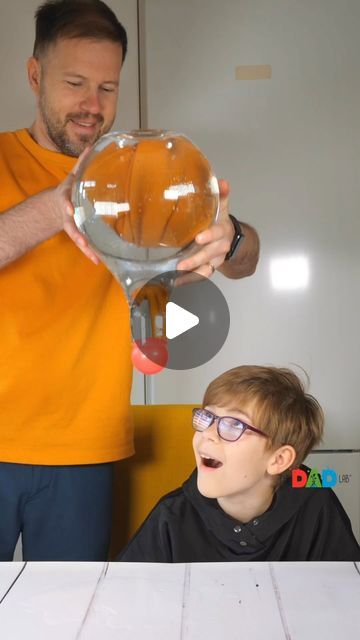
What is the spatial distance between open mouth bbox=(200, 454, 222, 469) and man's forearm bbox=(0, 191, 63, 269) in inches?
11.9

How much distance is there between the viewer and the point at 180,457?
98cm

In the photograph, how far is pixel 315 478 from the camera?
0.98m

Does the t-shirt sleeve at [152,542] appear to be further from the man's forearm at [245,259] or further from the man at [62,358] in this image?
the man's forearm at [245,259]

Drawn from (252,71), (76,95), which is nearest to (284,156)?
(252,71)

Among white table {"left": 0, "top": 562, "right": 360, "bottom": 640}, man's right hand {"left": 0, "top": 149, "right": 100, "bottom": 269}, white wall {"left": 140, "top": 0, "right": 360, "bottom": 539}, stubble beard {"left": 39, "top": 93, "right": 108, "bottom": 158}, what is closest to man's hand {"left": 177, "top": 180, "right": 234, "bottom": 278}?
man's right hand {"left": 0, "top": 149, "right": 100, "bottom": 269}

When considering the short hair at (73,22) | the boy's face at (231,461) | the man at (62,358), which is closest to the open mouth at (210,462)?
the boy's face at (231,461)

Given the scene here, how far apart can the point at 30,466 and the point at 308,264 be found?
0.49 meters

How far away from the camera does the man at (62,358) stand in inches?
33.8

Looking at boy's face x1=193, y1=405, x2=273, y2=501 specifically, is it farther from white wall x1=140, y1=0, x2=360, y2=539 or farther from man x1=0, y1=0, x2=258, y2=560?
white wall x1=140, y1=0, x2=360, y2=539

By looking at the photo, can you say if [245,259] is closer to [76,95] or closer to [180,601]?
[76,95]

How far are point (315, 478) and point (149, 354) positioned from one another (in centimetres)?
47

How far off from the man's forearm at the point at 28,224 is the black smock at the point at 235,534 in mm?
331

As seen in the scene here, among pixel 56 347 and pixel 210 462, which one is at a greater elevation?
pixel 56 347
